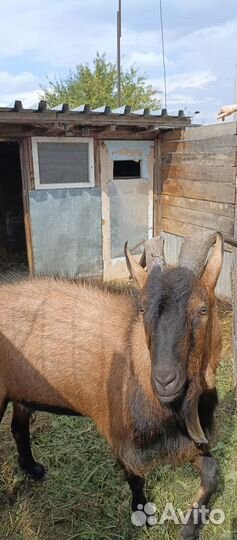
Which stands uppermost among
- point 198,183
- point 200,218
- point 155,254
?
point 198,183

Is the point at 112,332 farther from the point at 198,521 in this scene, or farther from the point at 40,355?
the point at 198,521

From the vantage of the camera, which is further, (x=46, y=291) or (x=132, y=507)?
(x=46, y=291)

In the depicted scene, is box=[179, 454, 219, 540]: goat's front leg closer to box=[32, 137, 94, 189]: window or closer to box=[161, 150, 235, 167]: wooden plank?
box=[161, 150, 235, 167]: wooden plank

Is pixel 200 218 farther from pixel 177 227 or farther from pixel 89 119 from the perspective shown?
pixel 89 119

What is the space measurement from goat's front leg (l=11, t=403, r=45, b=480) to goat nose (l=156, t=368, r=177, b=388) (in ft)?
4.85

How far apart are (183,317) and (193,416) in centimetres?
61

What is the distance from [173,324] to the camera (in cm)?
163

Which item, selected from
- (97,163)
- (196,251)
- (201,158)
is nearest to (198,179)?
(201,158)

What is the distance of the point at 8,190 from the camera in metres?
10.0

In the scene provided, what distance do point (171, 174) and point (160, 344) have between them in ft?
17.4

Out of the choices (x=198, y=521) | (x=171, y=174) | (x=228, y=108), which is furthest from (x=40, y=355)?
(x=171, y=174)

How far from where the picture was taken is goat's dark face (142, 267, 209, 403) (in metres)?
1.61

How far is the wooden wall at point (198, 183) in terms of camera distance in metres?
5.21

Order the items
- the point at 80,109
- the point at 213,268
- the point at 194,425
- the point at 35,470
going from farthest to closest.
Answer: the point at 80,109 < the point at 35,470 < the point at 194,425 < the point at 213,268
